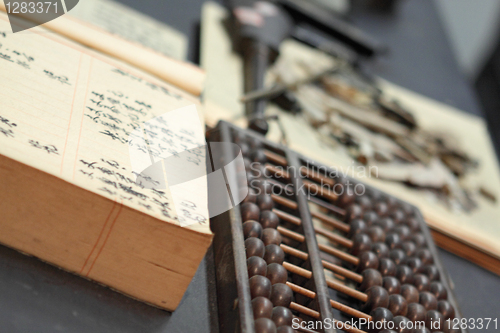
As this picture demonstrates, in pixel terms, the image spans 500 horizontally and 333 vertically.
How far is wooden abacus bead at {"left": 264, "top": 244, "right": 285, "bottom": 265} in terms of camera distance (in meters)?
0.66

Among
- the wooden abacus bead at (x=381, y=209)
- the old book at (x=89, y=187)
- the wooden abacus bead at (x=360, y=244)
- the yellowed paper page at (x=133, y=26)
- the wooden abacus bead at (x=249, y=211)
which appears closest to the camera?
the old book at (x=89, y=187)

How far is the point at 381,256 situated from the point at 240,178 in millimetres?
312

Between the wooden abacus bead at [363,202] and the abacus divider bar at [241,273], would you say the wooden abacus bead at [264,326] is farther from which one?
the wooden abacus bead at [363,202]

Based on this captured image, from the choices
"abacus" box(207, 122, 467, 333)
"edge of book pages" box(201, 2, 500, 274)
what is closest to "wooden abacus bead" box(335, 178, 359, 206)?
"abacus" box(207, 122, 467, 333)

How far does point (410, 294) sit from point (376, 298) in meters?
0.09

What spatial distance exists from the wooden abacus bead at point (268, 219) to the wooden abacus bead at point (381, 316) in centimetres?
21

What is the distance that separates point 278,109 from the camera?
1.18m

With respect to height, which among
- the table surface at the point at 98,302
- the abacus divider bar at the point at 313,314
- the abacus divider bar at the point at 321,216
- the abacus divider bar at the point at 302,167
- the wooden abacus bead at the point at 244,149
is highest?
the wooden abacus bead at the point at 244,149

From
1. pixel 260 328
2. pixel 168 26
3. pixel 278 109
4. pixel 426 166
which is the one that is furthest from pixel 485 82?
pixel 260 328

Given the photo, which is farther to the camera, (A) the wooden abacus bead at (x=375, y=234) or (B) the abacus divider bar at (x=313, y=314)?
(A) the wooden abacus bead at (x=375, y=234)

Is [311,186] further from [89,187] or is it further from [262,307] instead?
[89,187]

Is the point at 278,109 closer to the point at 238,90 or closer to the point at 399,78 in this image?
the point at 238,90

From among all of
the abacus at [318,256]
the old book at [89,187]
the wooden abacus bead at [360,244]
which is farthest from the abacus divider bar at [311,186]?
the old book at [89,187]

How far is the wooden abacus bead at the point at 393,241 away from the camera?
2.83 ft
